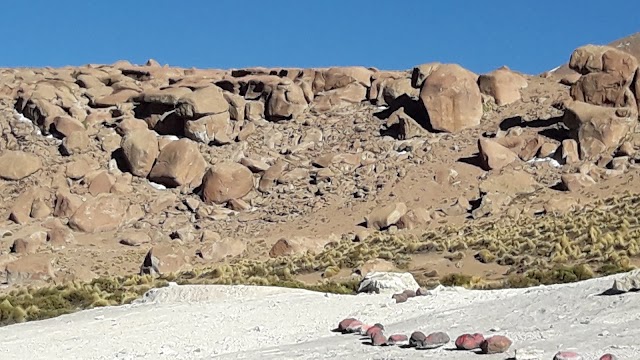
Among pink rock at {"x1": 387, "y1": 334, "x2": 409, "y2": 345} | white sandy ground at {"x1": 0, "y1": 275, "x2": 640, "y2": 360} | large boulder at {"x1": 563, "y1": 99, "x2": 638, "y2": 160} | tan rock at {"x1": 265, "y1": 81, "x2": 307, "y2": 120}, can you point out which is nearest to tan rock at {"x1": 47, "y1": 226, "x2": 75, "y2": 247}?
tan rock at {"x1": 265, "y1": 81, "x2": 307, "y2": 120}

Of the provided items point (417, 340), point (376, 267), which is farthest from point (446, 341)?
point (376, 267)

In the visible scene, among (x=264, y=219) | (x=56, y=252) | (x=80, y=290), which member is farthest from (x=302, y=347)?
(x=264, y=219)

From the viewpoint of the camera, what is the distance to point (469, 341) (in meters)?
8.94

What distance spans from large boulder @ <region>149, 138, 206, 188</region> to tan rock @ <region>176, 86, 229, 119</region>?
261 cm

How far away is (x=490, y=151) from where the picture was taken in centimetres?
4497

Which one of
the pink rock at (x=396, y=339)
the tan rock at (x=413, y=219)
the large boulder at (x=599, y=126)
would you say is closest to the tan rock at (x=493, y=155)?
the large boulder at (x=599, y=126)

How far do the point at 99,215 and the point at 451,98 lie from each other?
21.6 meters

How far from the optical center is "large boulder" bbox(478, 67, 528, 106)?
52.2m

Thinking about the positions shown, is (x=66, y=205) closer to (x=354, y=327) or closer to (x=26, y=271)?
(x=26, y=271)

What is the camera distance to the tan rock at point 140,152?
160 feet

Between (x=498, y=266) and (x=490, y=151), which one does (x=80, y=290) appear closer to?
(x=498, y=266)

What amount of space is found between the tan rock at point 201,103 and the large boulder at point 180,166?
2606mm

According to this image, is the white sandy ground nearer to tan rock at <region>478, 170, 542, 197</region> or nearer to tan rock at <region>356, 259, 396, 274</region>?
tan rock at <region>356, 259, 396, 274</region>

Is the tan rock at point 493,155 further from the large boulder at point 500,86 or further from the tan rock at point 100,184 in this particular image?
the tan rock at point 100,184
